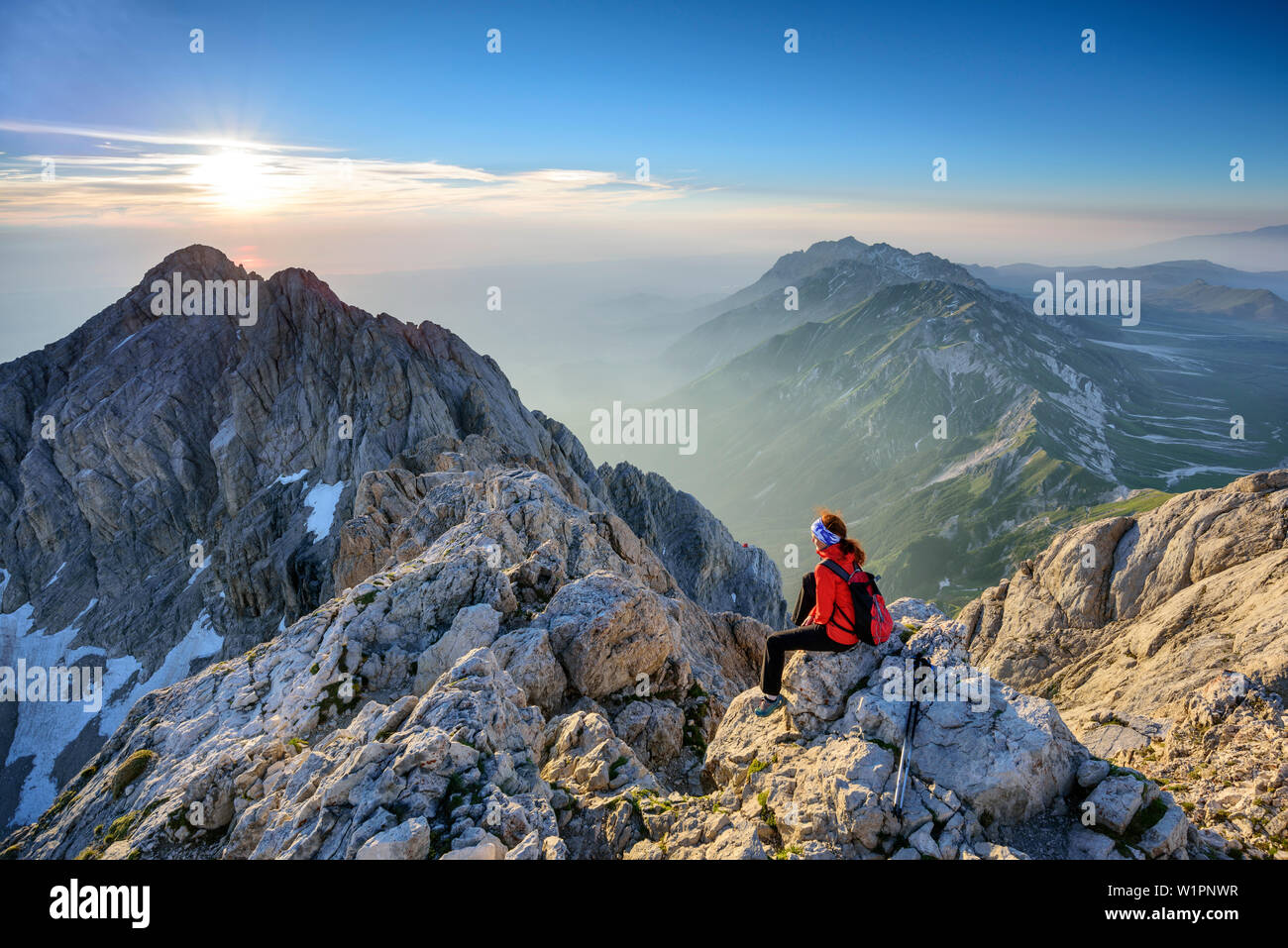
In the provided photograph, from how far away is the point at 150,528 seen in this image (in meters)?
108

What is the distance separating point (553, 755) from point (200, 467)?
389 feet

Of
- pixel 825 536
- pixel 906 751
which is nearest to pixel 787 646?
pixel 825 536

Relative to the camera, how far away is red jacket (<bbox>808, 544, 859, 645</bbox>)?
13.6 metres

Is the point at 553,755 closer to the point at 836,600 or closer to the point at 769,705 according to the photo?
the point at 769,705

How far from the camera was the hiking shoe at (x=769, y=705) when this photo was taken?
15.6 m

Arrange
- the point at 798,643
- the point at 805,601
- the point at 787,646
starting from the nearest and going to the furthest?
the point at 798,643, the point at 787,646, the point at 805,601

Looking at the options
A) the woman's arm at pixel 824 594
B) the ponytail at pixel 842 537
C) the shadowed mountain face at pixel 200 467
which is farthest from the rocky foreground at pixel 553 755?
the shadowed mountain face at pixel 200 467

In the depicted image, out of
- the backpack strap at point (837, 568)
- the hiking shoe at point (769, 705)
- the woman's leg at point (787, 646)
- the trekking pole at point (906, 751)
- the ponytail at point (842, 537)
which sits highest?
the ponytail at point (842, 537)

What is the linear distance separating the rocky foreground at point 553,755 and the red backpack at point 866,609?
104cm

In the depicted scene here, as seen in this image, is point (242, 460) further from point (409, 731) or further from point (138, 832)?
point (409, 731)

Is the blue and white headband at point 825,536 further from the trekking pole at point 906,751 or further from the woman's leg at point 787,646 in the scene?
the trekking pole at point 906,751

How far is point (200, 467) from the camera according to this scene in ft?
359

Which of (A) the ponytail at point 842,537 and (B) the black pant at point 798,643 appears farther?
(B) the black pant at point 798,643

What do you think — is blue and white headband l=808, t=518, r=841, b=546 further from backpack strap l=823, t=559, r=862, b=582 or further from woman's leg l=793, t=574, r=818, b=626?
woman's leg l=793, t=574, r=818, b=626
